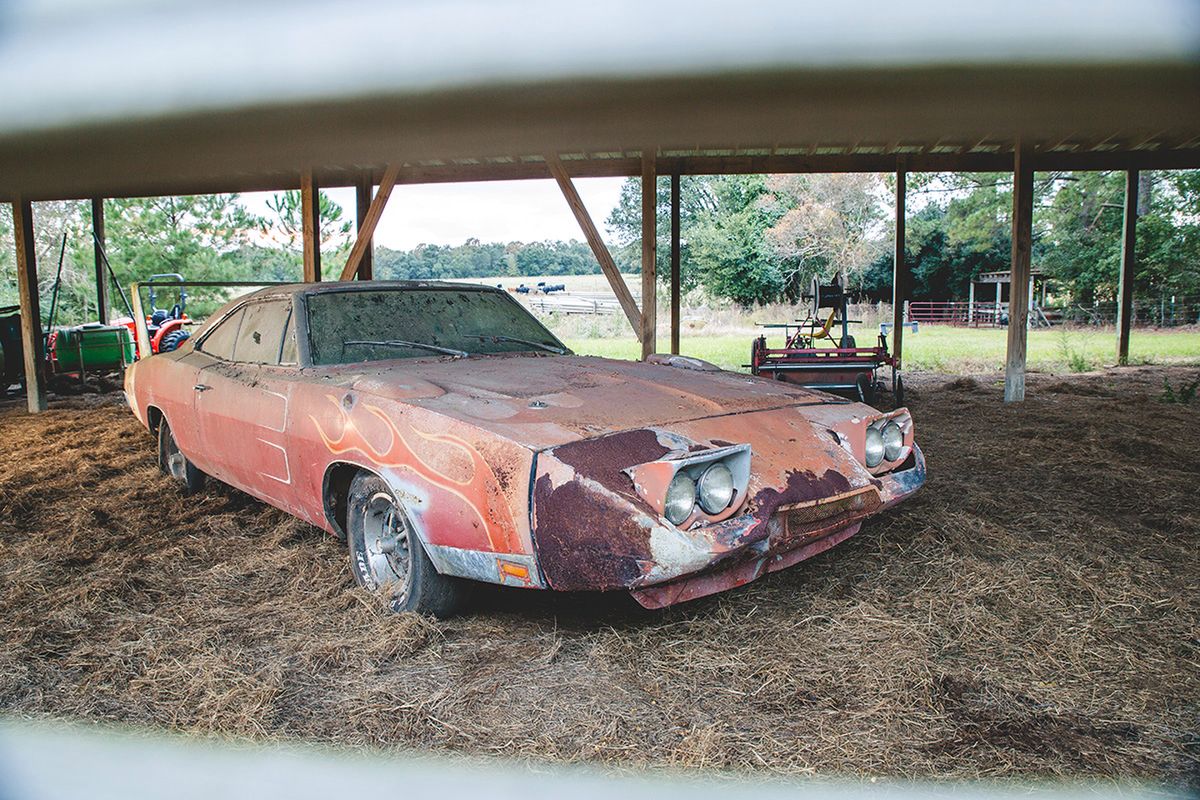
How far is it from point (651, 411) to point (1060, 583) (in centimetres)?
171

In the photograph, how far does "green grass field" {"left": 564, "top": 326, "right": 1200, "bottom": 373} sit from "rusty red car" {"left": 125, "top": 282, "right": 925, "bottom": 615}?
491 cm

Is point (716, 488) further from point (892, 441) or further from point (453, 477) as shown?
point (892, 441)

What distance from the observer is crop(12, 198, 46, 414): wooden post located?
24.4 ft

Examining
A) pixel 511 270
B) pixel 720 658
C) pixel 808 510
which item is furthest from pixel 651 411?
pixel 511 270

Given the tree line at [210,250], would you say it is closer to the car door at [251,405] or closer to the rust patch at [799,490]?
the car door at [251,405]

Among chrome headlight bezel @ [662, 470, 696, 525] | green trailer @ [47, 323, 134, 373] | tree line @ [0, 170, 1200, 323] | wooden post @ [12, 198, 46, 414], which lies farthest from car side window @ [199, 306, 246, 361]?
tree line @ [0, 170, 1200, 323]

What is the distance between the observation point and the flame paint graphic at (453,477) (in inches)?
90.3

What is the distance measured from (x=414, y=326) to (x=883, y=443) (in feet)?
6.95

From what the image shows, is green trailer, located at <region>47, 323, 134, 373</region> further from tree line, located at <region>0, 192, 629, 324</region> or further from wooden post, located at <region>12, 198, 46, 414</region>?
tree line, located at <region>0, 192, 629, 324</region>

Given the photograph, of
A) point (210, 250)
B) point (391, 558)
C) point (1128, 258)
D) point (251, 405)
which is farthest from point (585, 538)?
point (210, 250)

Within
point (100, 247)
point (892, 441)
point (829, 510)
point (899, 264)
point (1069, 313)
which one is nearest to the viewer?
point (829, 510)

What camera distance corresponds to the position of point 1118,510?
4.12 m

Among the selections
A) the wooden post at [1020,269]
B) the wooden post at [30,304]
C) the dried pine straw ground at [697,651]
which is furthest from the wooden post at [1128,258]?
the wooden post at [30,304]

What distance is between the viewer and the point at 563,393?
2.94 meters
